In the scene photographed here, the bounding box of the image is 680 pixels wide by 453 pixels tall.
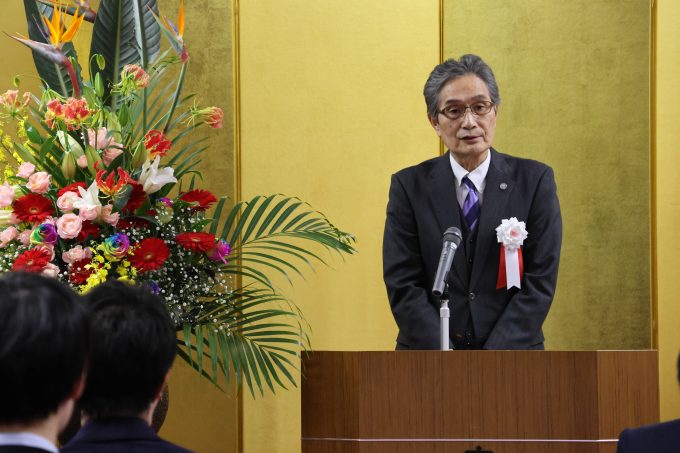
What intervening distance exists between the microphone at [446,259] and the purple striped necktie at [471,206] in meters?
0.54

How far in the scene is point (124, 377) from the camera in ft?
5.31

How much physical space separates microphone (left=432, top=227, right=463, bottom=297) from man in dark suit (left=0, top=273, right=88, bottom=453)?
1424 millimetres

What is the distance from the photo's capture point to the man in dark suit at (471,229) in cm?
317

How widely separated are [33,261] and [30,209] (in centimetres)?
16

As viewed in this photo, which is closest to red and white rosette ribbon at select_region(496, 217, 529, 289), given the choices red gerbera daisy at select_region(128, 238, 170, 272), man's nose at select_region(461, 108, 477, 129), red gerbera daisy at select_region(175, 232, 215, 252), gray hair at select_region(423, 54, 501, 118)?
man's nose at select_region(461, 108, 477, 129)

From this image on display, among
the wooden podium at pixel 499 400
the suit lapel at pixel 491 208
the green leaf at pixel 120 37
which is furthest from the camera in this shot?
the green leaf at pixel 120 37

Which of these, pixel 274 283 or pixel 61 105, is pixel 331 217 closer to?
pixel 274 283

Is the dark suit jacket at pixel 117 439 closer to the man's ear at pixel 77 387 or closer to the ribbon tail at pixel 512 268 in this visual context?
the man's ear at pixel 77 387

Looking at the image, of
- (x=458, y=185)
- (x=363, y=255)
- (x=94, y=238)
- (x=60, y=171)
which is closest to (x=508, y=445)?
(x=458, y=185)

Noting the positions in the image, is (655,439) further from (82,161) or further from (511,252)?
(82,161)

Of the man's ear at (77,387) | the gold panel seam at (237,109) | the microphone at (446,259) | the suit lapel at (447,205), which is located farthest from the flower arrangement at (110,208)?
the man's ear at (77,387)

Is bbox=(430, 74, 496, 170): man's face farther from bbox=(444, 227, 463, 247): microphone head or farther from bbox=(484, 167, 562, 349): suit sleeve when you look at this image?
bbox=(444, 227, 463, 247): microphone head

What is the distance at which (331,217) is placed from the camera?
4.58 metres

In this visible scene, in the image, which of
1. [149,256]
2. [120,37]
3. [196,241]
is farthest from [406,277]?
[120,37]
